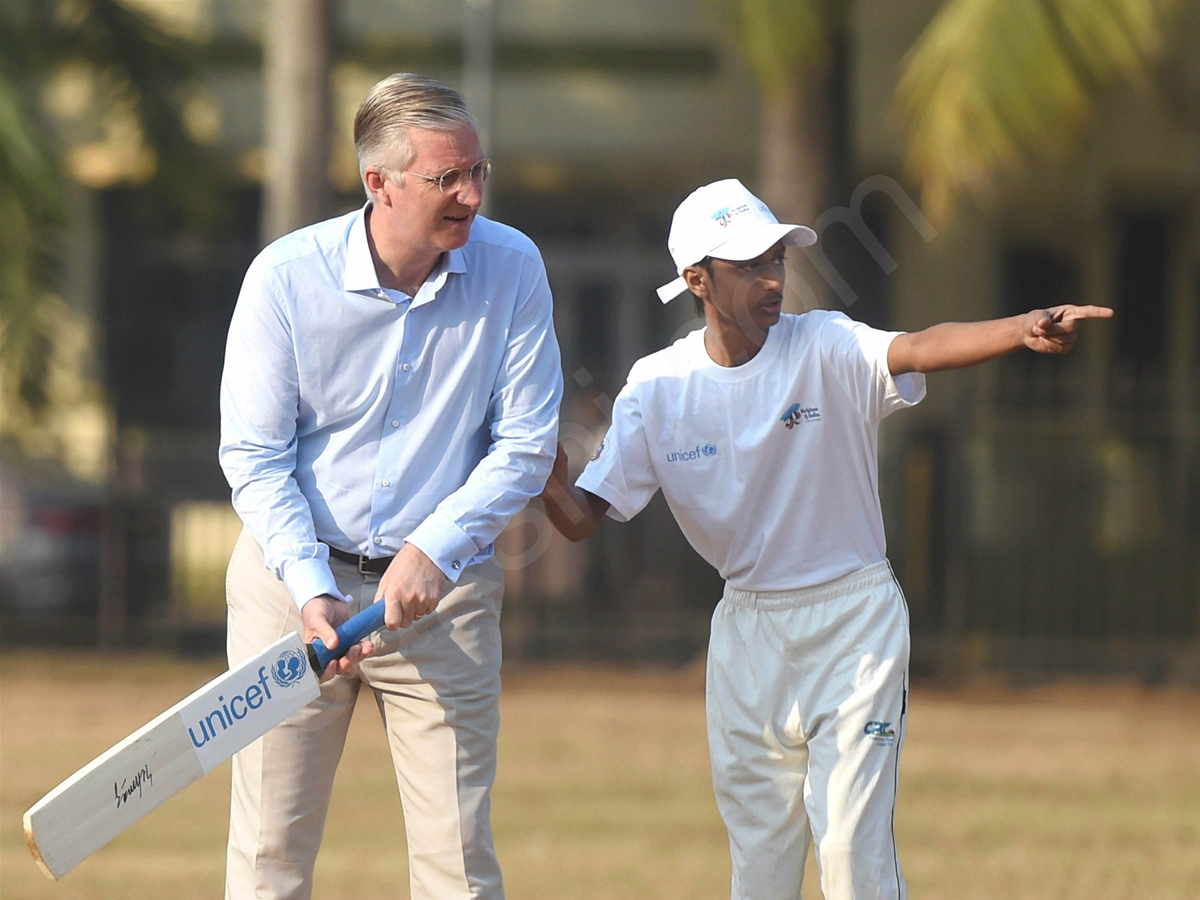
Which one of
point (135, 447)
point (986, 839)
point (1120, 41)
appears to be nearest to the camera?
point (986, 839)

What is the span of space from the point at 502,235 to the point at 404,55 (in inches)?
428

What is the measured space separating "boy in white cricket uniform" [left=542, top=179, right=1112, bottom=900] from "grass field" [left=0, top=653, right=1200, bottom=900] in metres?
2.11

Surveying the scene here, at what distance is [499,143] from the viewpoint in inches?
566

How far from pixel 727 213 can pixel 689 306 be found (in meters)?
8.18

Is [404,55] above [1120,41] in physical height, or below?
above

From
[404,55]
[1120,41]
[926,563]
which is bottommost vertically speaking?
[926,563]

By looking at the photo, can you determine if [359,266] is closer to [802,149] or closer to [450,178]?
[450,178]

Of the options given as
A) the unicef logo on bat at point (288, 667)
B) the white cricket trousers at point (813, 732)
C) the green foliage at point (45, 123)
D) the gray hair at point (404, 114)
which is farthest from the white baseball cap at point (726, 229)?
the green foliage at point (45, 123)

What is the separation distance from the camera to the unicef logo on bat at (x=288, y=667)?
12.2 feet

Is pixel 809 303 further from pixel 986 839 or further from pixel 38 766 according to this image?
pixel 38 766

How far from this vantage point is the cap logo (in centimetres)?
405

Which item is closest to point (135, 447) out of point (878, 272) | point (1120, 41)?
point (878, 272)

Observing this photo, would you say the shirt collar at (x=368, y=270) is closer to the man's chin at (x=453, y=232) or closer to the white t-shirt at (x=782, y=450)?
the man's chin at (x=453, y=232)

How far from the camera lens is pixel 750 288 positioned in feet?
13.3
